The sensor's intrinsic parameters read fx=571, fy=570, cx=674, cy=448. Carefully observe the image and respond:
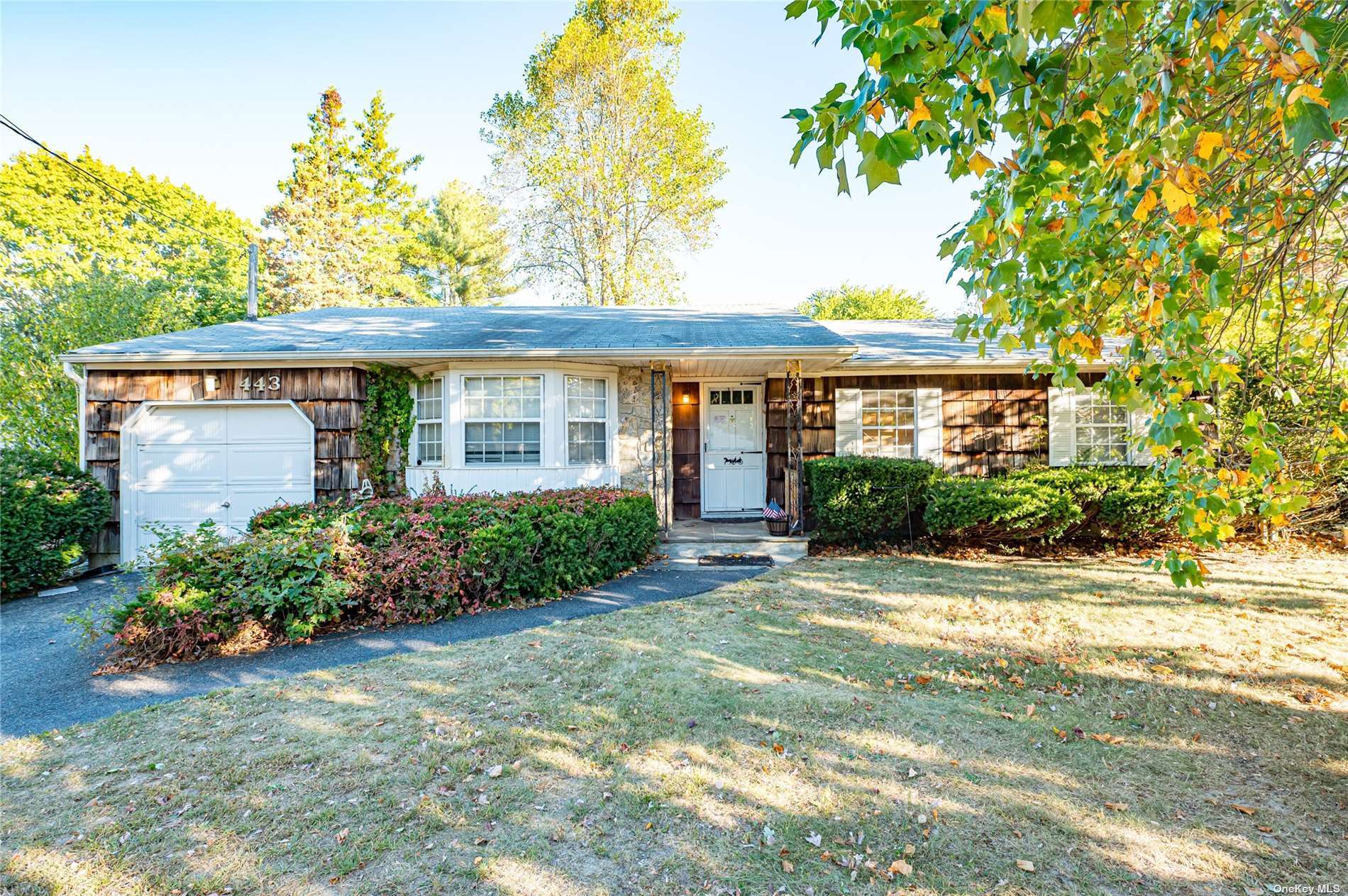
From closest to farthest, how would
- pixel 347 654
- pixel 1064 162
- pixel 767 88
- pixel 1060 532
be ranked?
pixel 1064 162 → pixel 347 654 → pixel 1060 532 → pixel 767 88

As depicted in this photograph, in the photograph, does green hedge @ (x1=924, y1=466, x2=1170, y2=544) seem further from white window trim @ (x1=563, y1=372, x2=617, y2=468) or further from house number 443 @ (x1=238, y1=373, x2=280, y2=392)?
house number 443 @ (x1=238, y1=373, x2=280, y2=392)

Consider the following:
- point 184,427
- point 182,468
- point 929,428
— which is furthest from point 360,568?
point 929,428

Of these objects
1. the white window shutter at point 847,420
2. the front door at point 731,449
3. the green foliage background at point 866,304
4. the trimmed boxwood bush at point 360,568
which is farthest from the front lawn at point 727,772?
the green foliage background at point 866,304

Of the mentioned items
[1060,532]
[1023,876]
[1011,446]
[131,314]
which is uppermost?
[131,314]

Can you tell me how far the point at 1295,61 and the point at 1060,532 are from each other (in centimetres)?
743

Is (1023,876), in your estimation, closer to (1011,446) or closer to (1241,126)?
(1241,126)

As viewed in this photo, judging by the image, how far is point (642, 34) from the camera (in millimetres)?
18516

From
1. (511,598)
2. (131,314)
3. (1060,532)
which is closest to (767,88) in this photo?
(1060,532)

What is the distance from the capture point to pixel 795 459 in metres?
9.47

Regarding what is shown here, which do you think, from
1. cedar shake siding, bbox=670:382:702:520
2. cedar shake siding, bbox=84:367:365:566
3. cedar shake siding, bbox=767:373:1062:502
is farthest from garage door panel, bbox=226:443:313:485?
cedar shake siding, bbox=767:373:1062:502

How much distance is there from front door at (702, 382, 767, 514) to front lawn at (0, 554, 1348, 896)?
214 inches

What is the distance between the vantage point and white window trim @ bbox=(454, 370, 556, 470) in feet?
27.1

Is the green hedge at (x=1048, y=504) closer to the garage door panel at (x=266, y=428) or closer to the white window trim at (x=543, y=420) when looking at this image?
the white window trim at (x=543, y=420)

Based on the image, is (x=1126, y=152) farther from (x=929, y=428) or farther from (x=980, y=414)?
(x=980, y=414)
